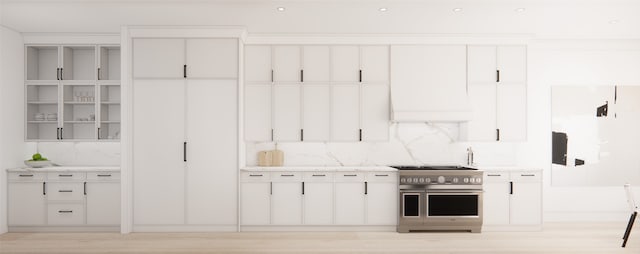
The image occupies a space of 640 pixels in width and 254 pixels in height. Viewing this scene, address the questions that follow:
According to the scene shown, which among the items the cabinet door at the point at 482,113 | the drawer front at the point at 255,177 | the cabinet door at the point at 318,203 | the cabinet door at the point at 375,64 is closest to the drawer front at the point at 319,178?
the cabinet door at the point at 318,203

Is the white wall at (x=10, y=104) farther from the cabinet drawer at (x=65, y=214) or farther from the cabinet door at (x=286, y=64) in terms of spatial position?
the cabinet door at (x=286, y=64)

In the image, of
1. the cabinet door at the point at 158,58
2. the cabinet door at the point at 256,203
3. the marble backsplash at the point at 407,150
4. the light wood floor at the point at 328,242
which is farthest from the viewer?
the marble backsplash at the point at 407,150

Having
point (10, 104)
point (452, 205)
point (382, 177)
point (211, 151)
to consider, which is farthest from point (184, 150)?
point (452, 205)

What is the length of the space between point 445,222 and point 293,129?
2.25 m

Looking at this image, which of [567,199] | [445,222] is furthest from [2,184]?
[567,199]

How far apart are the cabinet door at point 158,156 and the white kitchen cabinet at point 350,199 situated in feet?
6.33

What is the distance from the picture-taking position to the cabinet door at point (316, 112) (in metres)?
5.92

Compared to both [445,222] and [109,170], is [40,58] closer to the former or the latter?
[109,170]

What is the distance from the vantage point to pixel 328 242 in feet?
16.7

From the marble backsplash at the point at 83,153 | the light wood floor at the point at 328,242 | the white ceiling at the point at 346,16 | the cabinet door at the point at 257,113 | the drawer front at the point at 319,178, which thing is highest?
the white ceiling at the point at 346,16

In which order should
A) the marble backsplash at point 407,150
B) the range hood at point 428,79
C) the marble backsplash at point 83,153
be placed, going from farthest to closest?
the marble backsplash at point 407,150 → the marble backsplash at point 83,153 → the range hood at point 428,79

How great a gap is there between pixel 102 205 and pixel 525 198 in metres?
5.29

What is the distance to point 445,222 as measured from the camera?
5.51 meters

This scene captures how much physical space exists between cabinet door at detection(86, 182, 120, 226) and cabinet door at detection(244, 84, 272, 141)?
178cm
